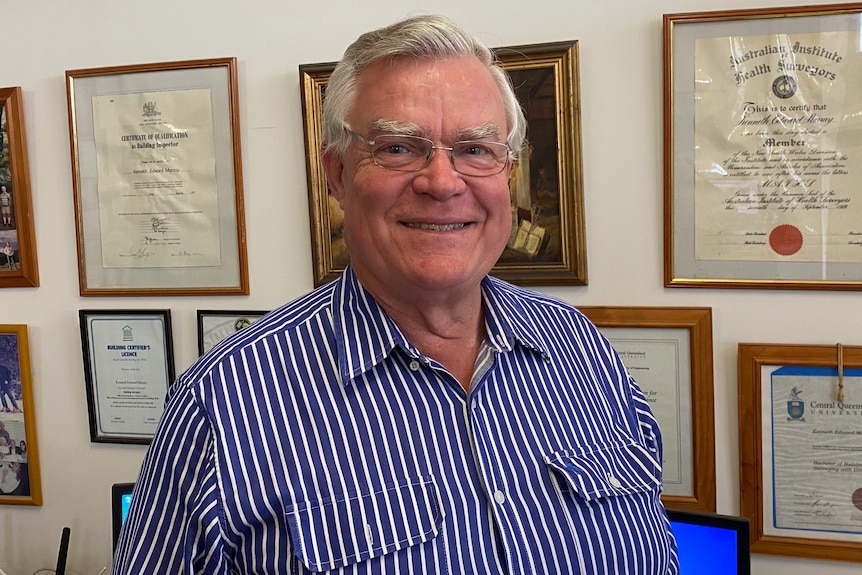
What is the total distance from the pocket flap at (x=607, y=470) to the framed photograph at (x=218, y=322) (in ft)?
2.87

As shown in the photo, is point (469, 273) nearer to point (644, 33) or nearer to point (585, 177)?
point (585, 177)

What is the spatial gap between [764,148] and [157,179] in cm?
116

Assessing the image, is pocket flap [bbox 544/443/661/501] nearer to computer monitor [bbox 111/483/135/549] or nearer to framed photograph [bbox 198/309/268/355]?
framed photograph [bbox 198/309/268/355]

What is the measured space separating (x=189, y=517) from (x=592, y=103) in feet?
3.28

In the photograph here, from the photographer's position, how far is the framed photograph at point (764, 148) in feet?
4.16

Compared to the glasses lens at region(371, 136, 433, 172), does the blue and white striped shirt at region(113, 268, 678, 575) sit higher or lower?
lower

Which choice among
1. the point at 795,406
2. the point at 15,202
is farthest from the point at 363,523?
the point at 15,202

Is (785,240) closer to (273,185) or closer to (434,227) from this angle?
(434,227)

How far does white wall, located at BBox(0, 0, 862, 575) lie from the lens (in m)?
1.35

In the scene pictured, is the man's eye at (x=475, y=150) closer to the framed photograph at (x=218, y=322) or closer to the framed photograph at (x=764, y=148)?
the framed photograph at (x=764, y=148)

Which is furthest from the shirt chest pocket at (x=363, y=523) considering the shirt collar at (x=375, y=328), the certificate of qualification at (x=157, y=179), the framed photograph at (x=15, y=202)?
the framed photograph at (x=15, y=202)

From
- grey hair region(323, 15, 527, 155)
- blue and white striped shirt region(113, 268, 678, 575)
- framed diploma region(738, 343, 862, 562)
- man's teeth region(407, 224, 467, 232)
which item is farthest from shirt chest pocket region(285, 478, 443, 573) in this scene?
framed diploma region(738, 343, 862, 562)

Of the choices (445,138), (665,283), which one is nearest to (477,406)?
(445,138)

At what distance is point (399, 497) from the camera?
74cm
